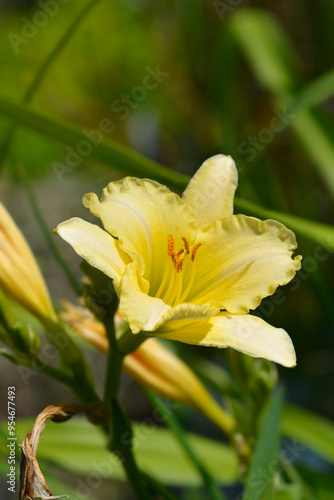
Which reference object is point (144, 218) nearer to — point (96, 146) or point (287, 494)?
point (96, 146)

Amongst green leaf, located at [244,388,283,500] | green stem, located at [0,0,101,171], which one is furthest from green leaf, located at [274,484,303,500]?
green stem, located at [0,0,101,171]

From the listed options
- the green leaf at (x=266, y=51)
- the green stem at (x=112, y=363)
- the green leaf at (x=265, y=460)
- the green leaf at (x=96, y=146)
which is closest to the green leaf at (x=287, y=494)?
the green leaf at (x=265, y=460)

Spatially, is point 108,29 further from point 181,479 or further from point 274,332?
point 274,332

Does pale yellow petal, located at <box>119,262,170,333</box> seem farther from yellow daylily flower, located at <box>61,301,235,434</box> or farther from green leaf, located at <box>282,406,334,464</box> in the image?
green leaf, located at <box>282,406,334,464</box>

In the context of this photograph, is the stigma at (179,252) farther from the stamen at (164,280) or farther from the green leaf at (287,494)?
the green leaf at (287,494)

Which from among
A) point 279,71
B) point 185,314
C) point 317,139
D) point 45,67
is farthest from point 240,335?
point 279,71

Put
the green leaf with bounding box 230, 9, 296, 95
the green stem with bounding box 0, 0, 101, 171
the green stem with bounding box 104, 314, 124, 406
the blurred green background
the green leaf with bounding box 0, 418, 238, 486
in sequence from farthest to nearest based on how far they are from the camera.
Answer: the green leaf with bounding box 230, 9, 296, 95 → the blurred green background → the green leaf with bounding box 0, 418, 238, 486 → the green stem with bounding box 0, 0, 101, 171 → the green stem with bounding box 104, 314, 124, 406
